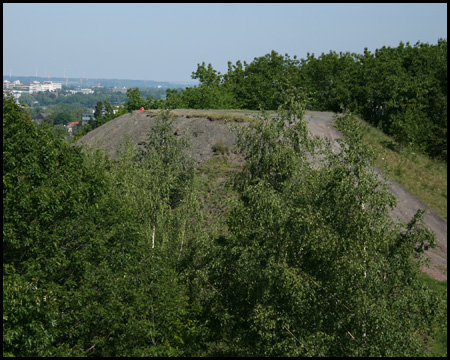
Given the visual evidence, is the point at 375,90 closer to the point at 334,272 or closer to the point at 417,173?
the point at 417,173

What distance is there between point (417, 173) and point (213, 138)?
64.2 ft

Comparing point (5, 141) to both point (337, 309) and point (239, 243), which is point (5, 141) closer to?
point (239, 243)

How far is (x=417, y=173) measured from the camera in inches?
2175

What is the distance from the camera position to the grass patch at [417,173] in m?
50.0

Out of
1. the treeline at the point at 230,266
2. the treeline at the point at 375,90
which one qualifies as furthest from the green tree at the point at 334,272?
the treeline at the point at 375,90

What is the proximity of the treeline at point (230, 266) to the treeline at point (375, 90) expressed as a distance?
38976mm

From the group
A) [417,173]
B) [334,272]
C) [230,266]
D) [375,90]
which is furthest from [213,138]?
[334,272]

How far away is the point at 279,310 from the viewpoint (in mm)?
20109

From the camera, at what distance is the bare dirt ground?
4293 centimetres

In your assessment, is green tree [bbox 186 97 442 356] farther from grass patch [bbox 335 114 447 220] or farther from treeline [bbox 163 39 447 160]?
treeline [bbox 163 39 447 160]

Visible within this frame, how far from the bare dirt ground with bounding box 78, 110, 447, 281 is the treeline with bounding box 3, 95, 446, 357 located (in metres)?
17.2

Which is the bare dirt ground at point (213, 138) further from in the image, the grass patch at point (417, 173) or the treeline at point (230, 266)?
the treeline at point (230, 266)

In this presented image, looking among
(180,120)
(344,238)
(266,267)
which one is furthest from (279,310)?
(180,120)

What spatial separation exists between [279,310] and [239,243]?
3.70 m
